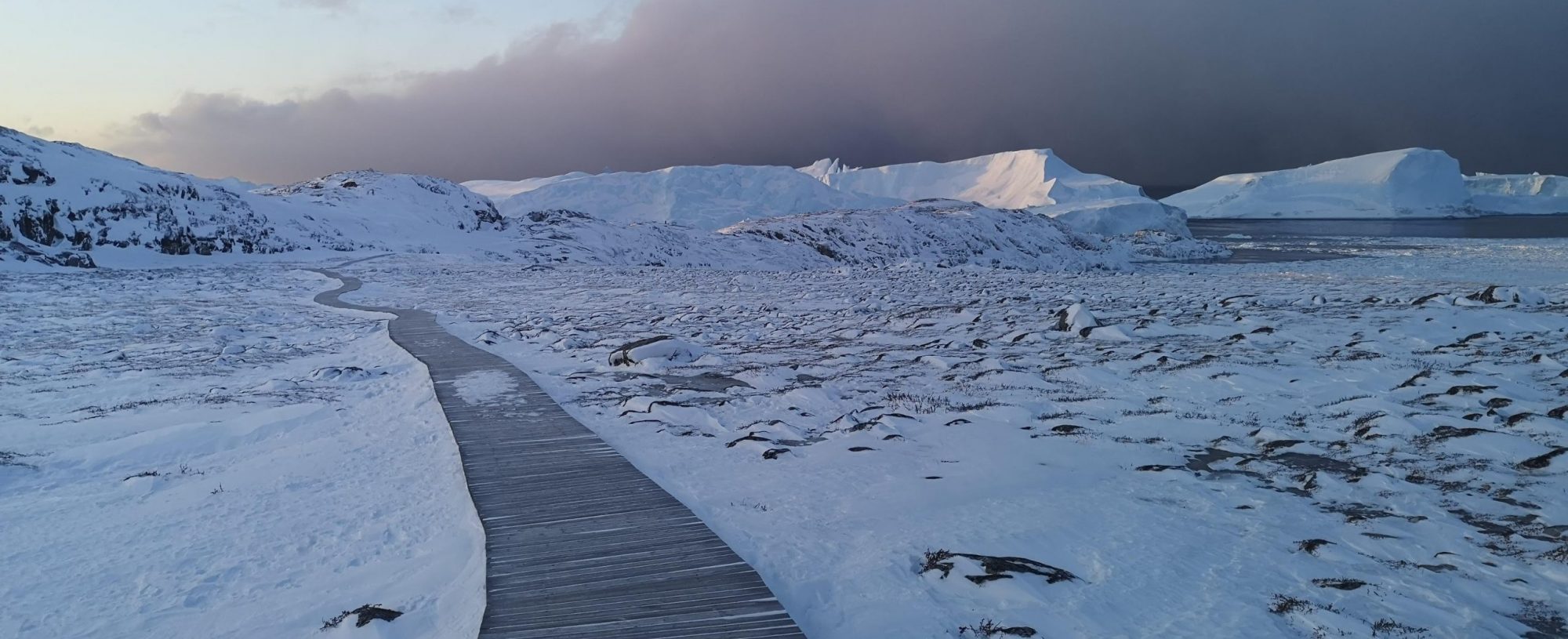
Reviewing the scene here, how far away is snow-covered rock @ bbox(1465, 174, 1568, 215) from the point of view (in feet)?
557

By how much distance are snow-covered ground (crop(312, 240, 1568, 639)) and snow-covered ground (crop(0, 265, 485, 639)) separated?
1827 millimetres

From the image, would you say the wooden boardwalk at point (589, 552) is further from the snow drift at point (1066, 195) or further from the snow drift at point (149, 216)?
the snow drift at point (1066, 195)

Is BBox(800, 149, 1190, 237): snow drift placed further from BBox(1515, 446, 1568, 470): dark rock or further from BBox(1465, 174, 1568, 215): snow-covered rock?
BBox(1515, 446, 1568, 470): dark rock

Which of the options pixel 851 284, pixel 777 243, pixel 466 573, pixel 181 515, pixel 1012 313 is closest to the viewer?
pixel 466 573

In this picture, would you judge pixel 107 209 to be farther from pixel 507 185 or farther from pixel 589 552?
pixel 507 185

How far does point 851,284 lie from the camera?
2802 cm

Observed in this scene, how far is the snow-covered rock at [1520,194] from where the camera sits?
170 meters

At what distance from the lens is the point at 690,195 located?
424 feet

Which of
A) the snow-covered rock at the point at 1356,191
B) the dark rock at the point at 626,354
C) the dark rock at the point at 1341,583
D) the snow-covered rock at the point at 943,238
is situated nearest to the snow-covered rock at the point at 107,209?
the snow-covered rock at the point at 943,238

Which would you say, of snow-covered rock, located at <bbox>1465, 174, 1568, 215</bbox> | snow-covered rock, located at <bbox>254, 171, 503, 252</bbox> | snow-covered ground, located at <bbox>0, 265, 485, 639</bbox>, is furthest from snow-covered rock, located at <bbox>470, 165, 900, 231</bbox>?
snow-covered rock, located at <bbox>1465, 174, 1568, 215</bbox>

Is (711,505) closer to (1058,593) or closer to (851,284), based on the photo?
(1058,593)

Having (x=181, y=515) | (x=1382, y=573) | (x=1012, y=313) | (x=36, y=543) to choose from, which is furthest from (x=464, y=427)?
(x=1012, y=313)

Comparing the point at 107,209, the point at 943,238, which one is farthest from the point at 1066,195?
the point at 107,209

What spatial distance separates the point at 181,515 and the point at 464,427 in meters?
2.53
